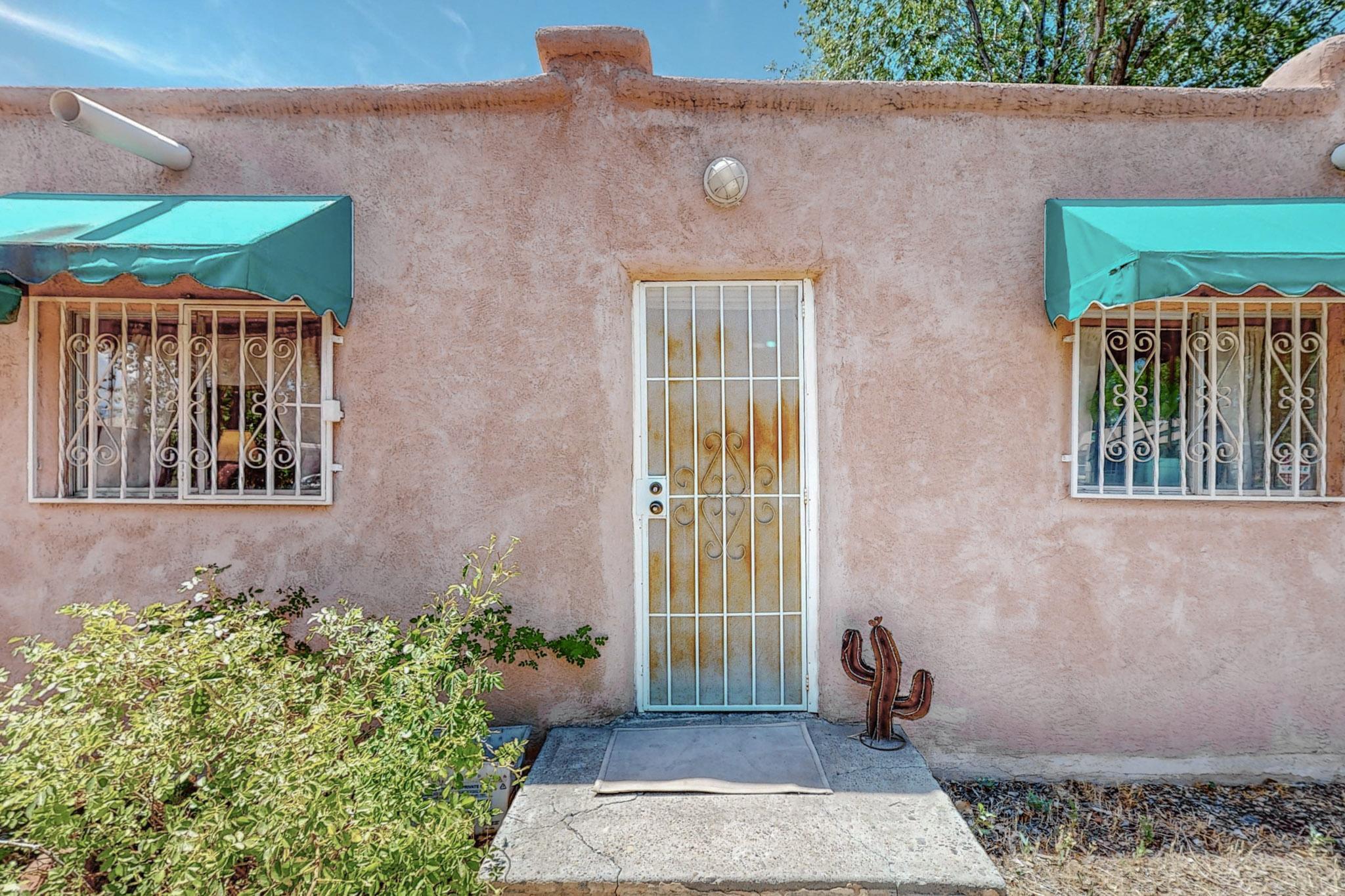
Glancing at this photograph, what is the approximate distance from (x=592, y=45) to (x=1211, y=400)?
4.25m

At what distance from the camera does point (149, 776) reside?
86.9 inches

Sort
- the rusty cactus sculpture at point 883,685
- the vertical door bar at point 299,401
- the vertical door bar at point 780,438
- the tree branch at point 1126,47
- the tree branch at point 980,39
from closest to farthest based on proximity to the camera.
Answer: the rusty cactus sculpture at point 883,685 → the vertical door bar at point 299,401 → the vertical door bar at point 780,438 → the tree branch at point 1126,47 → the tree branch at point 980,39

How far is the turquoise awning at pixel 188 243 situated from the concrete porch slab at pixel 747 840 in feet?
9.55

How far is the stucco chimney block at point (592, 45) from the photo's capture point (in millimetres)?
3850

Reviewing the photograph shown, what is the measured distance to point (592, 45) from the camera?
3.87 metres

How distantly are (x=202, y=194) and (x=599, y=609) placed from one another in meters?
3.47

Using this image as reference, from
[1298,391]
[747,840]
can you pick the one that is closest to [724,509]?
[747,840]

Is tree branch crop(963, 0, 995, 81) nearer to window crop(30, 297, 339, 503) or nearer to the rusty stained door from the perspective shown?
the rusty stained door

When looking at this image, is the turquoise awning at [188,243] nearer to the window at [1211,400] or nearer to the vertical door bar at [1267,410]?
the window at [1211,400]

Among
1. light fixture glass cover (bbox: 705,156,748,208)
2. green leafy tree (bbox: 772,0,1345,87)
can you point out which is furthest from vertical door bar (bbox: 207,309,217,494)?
green leafy tree (bbox: 772,0,1345,87)

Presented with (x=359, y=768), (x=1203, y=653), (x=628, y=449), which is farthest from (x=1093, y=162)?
(x=359, y=768)

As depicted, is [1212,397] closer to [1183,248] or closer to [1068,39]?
[1183,248]

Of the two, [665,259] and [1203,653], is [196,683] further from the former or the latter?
[1203,653]

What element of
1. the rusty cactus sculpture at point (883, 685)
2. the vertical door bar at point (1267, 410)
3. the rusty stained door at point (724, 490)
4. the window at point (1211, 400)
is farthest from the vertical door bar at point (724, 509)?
the vertical door bar at point (1267, 410)
